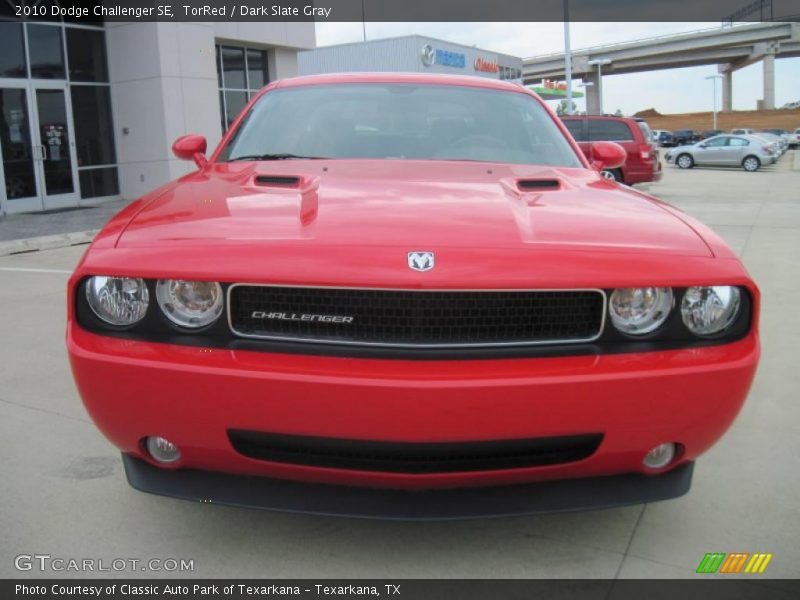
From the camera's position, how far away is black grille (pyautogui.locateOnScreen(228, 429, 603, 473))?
2021mm

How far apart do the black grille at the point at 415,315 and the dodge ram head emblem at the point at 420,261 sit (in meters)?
0.07

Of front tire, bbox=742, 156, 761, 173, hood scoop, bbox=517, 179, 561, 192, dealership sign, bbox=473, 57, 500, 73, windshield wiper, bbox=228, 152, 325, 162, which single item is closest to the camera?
hood scoop, bbox=517, 179, 561, 192

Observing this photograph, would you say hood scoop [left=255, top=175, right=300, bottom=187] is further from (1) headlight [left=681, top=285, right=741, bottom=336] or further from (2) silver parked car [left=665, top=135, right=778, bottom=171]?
(2) silver parked car [left=665, top=135, right=778, bottom=171]

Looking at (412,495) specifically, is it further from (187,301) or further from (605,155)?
(605,155)

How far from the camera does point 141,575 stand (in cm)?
229

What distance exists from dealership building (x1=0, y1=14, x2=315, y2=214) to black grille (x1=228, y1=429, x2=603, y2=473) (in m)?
14.2

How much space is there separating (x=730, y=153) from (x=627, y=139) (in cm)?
1418

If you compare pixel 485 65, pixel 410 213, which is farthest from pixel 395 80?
pixel 485 65

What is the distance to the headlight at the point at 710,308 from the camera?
213 cm

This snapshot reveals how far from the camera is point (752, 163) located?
29547 millimetres

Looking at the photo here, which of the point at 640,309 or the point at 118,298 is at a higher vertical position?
the point at 118,298

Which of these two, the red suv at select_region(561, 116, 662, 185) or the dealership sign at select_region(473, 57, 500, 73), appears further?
the dealership sign at select_region(473, 57, 500, 73)

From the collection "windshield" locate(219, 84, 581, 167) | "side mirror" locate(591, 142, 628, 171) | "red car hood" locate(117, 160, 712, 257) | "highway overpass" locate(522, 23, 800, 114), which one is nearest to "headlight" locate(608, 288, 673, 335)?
"red car hood" locate(117, 160, 712, 257)
